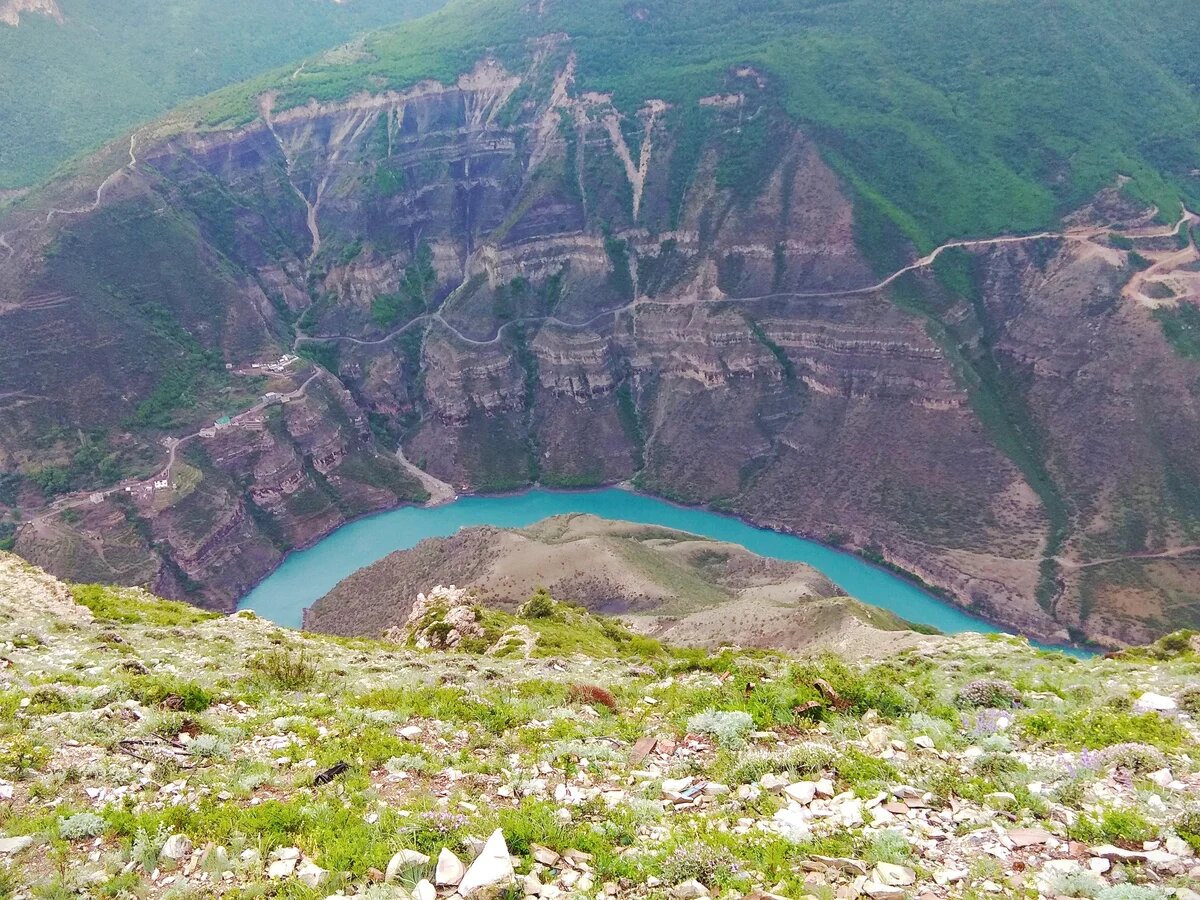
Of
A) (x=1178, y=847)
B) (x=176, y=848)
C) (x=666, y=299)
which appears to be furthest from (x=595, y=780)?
(x=666, y=299)

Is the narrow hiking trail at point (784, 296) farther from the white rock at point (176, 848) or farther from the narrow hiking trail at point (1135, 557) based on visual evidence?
the white rock at point (176, 848)

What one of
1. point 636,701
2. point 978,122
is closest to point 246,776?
point 636,701

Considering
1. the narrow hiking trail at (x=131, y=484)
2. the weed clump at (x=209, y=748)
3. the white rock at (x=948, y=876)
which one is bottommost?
the narrow hiking trail at (x=131, y=484)

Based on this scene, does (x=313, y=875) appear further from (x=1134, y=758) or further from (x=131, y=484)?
(x=131, y=484)

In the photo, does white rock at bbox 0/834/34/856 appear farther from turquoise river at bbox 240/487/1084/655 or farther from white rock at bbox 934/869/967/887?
turquoise river at bbox 240/487/1084/655

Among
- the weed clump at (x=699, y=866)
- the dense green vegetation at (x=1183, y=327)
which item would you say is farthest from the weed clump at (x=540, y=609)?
the dense green vegetation at (x=1183, y=327)

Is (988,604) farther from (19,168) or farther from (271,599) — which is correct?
(19,168)
